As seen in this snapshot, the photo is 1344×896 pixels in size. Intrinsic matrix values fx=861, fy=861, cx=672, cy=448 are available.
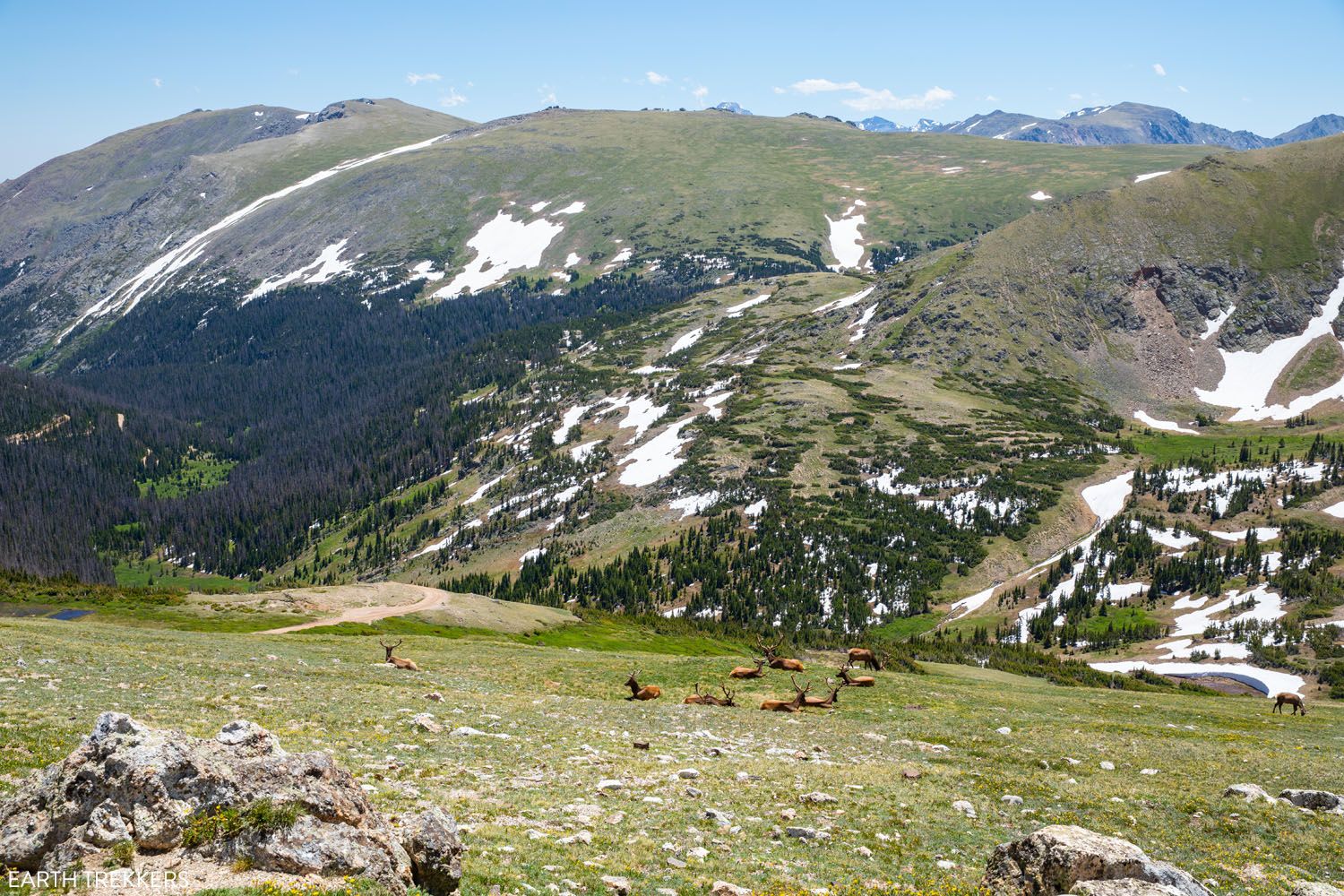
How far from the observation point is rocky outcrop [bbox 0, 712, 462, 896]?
13.7 metres

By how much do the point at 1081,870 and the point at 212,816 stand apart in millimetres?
15183

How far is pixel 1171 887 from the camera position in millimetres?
15172

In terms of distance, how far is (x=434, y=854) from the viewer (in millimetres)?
14930

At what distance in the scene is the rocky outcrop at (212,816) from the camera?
44.9 feet

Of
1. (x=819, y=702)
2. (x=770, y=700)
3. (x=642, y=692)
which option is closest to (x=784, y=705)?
(x=770, y=700)

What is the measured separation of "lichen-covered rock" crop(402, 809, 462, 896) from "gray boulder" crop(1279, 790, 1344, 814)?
25.1m

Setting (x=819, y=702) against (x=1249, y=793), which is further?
(x=819, y=702)

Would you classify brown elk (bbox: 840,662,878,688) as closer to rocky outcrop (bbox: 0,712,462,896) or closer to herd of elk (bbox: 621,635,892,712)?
herd of elk (bbox: 621,635,892,712)

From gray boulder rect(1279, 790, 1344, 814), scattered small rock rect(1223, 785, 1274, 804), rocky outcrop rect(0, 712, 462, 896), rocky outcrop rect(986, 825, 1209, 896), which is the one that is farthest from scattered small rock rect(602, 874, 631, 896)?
gray boulder rect(1279, 790, 1344, 814)

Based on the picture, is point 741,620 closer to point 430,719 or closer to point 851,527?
point 851,527

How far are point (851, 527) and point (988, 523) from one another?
29436mm

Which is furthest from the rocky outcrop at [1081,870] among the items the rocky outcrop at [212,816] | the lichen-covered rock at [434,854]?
the rocky outcrop at [212,816]

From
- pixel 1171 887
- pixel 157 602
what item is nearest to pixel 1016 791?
pixel 1171 887

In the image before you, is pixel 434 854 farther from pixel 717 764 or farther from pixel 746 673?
pixel 746 673
